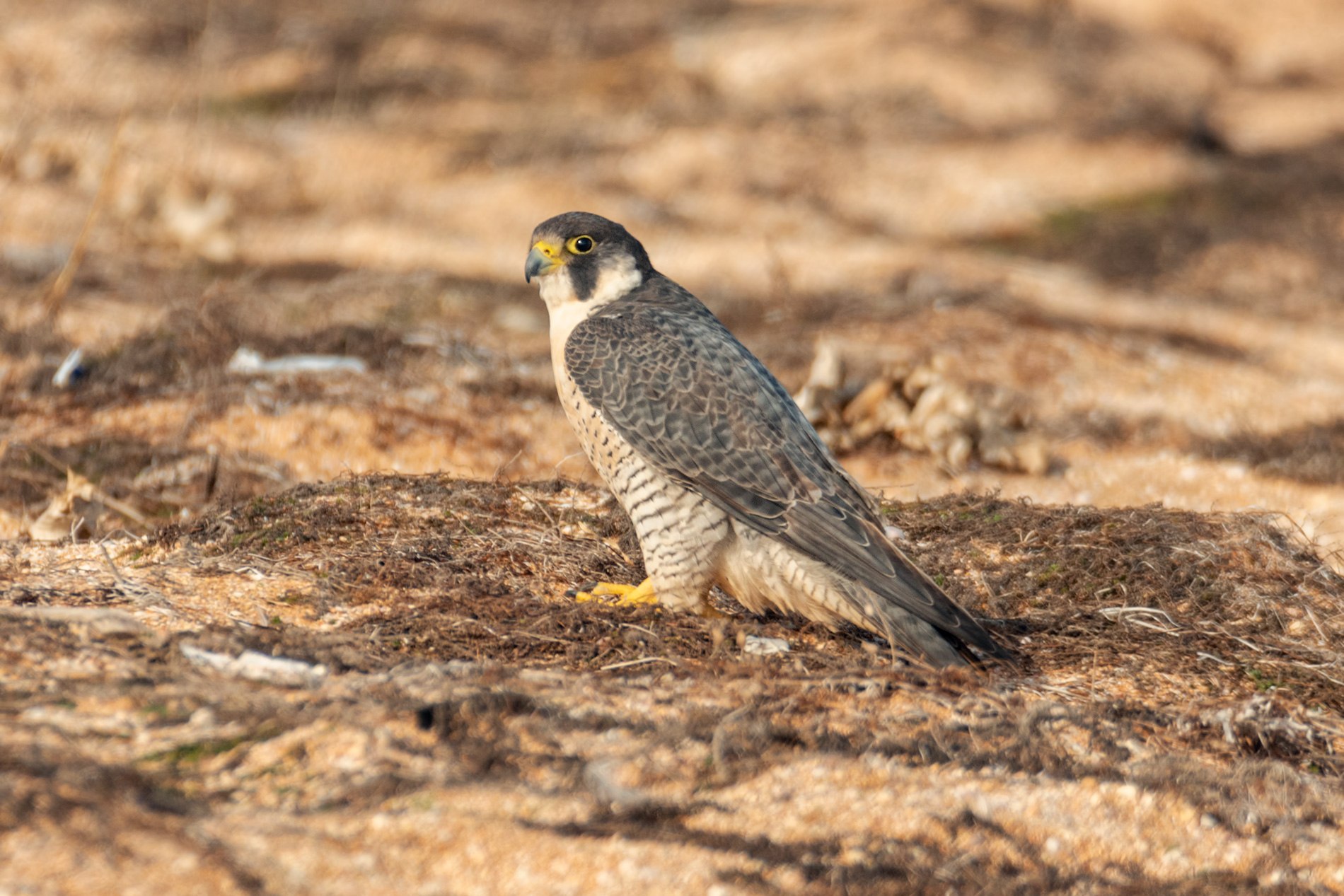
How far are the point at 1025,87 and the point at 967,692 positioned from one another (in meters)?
13.5

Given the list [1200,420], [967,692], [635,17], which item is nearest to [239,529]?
[967,692]

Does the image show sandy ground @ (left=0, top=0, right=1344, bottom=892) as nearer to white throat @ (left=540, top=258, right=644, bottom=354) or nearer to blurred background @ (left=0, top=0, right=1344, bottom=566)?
blurred background @ (left=0, top=0, right=1344, bottom=566)

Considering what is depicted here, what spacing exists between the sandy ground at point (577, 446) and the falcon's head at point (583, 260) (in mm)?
920

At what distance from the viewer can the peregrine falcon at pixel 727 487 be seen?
387cm

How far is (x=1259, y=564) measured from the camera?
477 cm

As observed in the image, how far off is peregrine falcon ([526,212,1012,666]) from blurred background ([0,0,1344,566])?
1.62 meters

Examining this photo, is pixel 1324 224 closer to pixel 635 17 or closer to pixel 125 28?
pixel 635 17

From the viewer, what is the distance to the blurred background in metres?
6.89

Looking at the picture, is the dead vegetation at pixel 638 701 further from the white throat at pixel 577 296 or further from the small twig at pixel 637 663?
the white throat at pixel 577 296

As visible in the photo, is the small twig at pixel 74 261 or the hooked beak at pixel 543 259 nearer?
the hooked beak at pixel 543 259

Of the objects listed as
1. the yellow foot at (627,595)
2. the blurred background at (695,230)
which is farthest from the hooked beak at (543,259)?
the blurred background at (695,230)

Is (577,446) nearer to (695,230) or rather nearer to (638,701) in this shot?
(638,701)

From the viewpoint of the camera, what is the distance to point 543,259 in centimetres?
468

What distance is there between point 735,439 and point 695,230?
27.6ft
